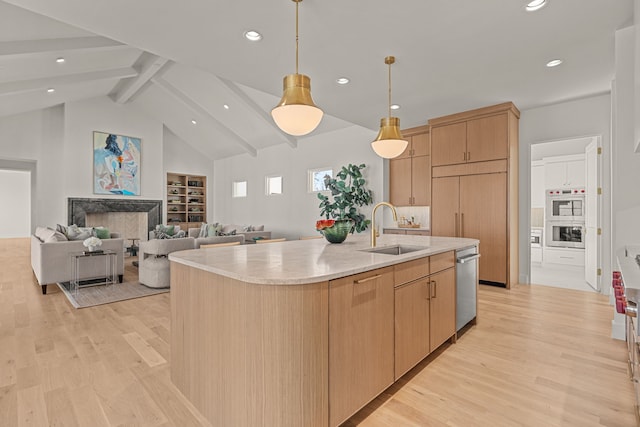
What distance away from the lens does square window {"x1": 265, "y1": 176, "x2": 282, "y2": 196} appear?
882 centimetres

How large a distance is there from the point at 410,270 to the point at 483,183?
3.42 m

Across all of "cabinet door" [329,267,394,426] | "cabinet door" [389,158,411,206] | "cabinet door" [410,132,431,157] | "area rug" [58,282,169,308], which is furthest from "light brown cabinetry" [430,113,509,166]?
"area rug" [58,282,169,308]

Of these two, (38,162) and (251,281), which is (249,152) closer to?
(38,162)

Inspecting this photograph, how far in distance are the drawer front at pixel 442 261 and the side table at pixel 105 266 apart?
15.5ft

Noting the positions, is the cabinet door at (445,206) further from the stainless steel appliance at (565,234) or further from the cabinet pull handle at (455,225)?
the stainless steel appliance at (565,234)

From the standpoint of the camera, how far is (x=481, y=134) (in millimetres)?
4742

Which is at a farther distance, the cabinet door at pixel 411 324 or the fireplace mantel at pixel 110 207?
the fireplace mantel at pixel 110 207

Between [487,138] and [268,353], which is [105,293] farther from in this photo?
[487,138]

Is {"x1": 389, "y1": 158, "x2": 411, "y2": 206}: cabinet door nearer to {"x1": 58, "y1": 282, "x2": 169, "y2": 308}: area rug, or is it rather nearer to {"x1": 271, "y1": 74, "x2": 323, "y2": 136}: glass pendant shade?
{"x1": 271, "y1": 74, "x2": 323, "y2": 136}: glass pendant shade

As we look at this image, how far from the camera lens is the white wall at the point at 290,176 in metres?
6.71

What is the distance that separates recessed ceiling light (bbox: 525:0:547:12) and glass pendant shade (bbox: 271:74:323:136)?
1.88 m

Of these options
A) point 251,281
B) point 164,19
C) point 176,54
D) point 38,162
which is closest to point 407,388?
point 251,281

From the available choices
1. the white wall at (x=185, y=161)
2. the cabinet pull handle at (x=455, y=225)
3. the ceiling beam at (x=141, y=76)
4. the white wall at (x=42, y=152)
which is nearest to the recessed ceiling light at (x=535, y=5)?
the cabinet pull handle at (x=455, y=225)

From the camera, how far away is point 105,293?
434cm
